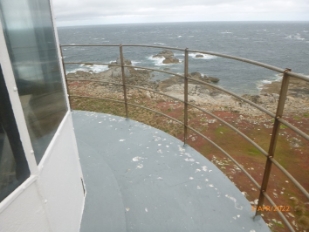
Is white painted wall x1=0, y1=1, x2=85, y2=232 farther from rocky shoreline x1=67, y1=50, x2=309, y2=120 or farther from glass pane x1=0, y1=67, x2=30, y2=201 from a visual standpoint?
rocky shoreline x1=67, y1=50, x2=309, y2=120

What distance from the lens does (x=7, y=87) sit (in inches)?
36.0

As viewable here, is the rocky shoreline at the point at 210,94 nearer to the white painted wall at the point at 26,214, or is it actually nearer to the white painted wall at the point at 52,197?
the white painted wall at the point at 52,197

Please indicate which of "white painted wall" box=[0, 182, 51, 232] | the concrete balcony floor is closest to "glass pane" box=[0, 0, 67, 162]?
"white painted wall" box=[0, 182, 51, 232]

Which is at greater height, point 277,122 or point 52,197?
point 277,122

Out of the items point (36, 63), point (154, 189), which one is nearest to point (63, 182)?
point (36, 63)

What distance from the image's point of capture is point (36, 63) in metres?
1.21

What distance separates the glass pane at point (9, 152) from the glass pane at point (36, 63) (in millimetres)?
107

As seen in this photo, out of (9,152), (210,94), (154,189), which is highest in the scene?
(9,152)

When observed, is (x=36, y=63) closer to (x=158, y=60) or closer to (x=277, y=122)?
(x=277, y=122)

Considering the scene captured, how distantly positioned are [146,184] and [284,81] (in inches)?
61.4

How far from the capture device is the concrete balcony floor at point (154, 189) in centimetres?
192

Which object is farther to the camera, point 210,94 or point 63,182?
point 210,94

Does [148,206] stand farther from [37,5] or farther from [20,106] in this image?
[37,5]

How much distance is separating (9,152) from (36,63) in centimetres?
48
